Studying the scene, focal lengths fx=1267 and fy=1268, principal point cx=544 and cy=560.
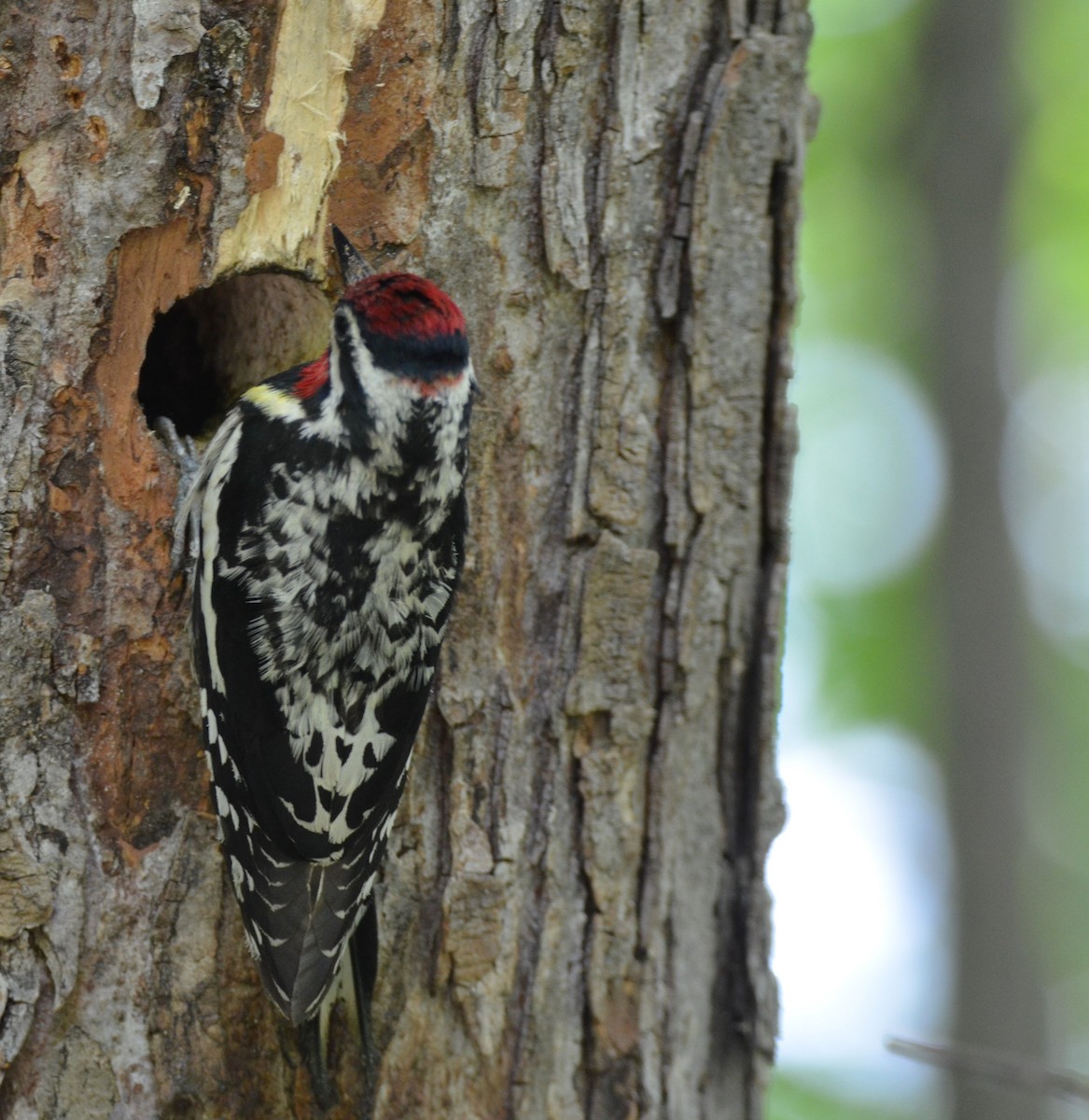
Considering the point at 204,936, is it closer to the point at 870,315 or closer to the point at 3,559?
the point at 3,559

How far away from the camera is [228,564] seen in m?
2.33

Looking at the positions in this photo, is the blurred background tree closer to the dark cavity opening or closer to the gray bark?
the gray bark

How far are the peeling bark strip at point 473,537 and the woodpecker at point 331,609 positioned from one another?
0.09 metres

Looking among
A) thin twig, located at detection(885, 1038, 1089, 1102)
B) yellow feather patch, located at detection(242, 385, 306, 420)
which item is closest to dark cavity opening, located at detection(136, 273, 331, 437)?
yellow feather patch, located at detection(242, 385, 306, 420)

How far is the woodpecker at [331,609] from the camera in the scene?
2213mm

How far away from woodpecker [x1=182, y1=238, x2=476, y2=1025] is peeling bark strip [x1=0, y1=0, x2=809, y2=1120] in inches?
3.7

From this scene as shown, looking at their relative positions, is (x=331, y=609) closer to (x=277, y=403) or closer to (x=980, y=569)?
(x=277, y=403)

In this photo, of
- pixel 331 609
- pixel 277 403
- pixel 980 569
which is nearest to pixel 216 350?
pixel 277 403

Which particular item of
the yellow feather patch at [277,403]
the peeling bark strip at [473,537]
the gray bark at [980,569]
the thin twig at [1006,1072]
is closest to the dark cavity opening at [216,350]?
the yellow feather patch at [277,403]

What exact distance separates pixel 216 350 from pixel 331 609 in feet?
3.20

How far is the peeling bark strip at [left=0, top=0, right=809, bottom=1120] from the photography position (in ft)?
7.32

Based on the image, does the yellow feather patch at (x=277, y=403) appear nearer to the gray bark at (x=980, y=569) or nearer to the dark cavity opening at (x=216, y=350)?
the dark cavity opening at (x=216, y=350)

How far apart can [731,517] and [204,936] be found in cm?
126

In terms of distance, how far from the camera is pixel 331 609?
2320 millimetres
